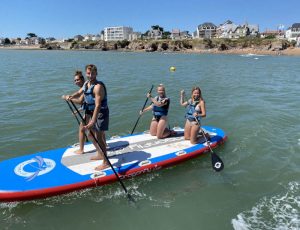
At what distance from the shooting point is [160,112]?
9250 mm

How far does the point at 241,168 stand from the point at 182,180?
1.88 m

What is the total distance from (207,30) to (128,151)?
521ft

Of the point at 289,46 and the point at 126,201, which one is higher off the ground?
the point at 289,46

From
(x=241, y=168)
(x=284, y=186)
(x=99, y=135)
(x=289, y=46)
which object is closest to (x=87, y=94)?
(x=99, y=135)

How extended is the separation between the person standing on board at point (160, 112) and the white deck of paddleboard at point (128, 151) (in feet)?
0.66

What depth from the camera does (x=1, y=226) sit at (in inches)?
240

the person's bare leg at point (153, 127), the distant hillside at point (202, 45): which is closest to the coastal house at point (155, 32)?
the distant hillside at point (202, 45)

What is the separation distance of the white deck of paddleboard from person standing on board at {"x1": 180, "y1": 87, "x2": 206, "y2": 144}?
0.82 ft

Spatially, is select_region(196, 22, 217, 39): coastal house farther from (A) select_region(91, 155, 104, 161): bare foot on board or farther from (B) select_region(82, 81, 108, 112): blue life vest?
(B) select_region(82, 81, 108, 112): blue life vest

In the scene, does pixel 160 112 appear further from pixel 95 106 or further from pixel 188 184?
pixel 95 106

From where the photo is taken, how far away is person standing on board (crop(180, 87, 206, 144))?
8828 millimetres

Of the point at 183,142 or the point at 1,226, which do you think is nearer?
the point at 1,226

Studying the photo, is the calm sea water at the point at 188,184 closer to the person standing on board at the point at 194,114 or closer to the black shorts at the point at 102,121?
the person standing on board at the point at 194,114

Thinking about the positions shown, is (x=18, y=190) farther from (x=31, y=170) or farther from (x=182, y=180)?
(x=182, y=180)
